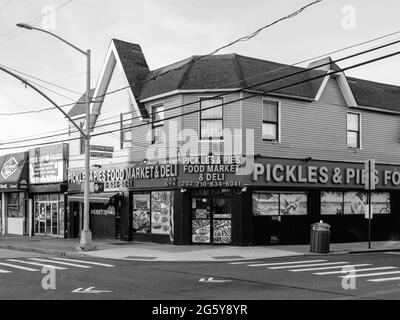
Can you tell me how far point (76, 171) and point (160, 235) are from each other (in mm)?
8017

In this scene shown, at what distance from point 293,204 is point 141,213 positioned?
6958 mm

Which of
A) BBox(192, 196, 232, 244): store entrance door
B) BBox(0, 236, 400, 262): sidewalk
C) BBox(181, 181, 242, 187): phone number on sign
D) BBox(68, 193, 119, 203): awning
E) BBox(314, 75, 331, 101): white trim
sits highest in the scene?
BBox(314, 75, 331, 101): white trim

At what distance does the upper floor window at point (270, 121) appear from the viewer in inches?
942

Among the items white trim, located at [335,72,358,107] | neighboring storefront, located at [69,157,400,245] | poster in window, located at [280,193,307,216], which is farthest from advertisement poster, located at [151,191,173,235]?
white trim, located at [335,72,358,107]

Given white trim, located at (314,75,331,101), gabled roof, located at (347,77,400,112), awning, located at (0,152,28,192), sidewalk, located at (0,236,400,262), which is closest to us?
sidewalk, located at (0,236,400,262)

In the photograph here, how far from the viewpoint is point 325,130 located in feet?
84.5

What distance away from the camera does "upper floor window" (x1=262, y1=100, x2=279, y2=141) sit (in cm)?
2394

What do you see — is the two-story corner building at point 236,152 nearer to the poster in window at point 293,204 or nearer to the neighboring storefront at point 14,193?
the poster in window at point 293,204

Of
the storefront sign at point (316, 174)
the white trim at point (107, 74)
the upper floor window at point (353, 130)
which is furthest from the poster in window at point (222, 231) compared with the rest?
the upper floor window at point (353, 130)

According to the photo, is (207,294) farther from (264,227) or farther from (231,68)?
(231,68)

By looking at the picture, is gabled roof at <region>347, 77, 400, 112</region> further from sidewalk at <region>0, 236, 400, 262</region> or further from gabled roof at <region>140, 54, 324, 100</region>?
sidewalk at <region>0, 236, 400, 262</region>

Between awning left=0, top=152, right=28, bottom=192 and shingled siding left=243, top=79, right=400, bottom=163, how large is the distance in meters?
16.6
